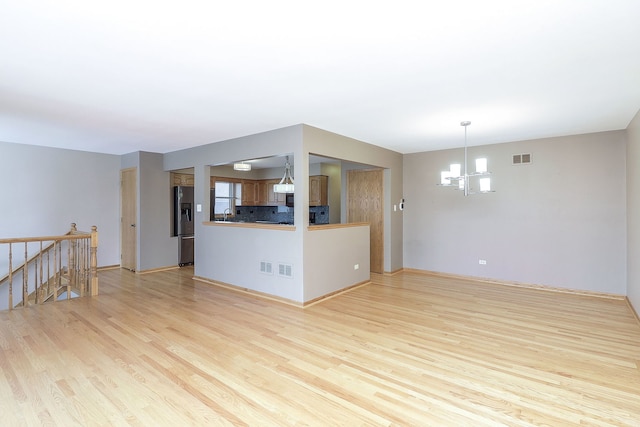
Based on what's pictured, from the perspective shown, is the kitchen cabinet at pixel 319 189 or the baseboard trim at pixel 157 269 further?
the kitchen cabinet at pixel 319 189

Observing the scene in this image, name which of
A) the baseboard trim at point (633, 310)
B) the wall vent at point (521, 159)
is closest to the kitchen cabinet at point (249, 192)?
the wall vent at point (521, 159)

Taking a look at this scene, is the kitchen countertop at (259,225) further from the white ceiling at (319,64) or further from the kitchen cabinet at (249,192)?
the kitchen cabinet at (249,192)

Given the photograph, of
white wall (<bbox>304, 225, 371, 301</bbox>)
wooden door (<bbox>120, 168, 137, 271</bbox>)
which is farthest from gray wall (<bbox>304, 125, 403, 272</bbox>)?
wooden door (<bbox>120, 168, 137, 271</bbox>)

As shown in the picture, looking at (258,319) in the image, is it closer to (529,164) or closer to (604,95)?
(604,95)

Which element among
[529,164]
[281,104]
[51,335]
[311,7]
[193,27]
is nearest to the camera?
[311,7]

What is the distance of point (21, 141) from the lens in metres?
5.52

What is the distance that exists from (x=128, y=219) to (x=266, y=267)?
369 cm

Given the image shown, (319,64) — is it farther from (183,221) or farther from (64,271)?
(64,271)

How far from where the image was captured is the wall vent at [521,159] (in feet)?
17.4

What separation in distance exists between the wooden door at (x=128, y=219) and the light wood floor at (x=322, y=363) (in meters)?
2.18

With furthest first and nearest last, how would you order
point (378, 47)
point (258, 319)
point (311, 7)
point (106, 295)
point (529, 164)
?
1. point (529, 164)
2. point (106, 295)
3. point (258, 319)
4. point (378, 47)
5. point (311, 7)

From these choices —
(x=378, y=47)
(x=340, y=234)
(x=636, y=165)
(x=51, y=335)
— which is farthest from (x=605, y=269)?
(x=51, y=335)

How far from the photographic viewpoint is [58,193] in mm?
6098

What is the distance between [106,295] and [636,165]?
7.13 meters
